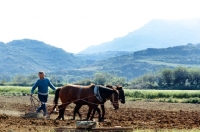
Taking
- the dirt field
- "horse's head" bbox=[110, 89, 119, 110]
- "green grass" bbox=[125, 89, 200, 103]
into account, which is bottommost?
"green grass" bbox=[125, 89, 200, 103]

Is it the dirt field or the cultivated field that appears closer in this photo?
the cultivated field

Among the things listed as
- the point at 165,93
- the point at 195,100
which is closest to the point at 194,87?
the point at 165,93

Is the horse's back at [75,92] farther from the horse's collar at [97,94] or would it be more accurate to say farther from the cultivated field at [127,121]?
the cultivated field at [127,121]

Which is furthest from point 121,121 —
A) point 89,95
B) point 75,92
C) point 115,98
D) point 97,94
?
point 75,92

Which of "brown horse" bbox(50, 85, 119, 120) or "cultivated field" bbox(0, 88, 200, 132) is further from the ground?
"brown horse" bbox(50, 85, 119, 120)

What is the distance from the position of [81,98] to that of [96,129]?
16.3ft

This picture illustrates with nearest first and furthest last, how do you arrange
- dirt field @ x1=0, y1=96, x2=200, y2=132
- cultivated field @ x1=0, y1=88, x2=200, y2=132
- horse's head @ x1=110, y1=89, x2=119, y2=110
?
1. cultivated field @ x1=0, y1=88, x2=200, y2=132
2. dirt field @ x1=0, y1=96, x2=200, y2=132
3. horse's head @ x1=110, y1=89, x2=119, y2=110

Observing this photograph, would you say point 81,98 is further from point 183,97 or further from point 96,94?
point 183,97

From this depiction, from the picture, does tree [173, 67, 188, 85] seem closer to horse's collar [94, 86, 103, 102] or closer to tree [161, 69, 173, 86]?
tree [161, 69, 173, 86]


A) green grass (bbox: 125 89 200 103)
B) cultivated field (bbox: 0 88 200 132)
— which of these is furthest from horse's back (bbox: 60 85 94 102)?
green grass (bbox: 125 89 200 103)

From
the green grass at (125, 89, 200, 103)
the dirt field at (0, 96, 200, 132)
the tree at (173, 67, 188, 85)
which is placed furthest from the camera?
the tree at (173, 67, 188, 85)

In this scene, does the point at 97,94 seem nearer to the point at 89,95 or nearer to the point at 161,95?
the point at 89,95

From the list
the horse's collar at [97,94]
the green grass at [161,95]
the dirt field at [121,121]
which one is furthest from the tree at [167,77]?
the horse's collar at [97,94]

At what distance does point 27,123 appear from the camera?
1516 centimetres
